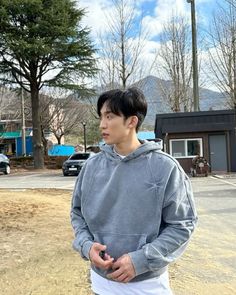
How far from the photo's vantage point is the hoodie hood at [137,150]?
2393 mm

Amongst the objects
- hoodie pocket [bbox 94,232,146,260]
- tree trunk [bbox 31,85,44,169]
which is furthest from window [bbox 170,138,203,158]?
hoodie pocket [bbox 94,232,146,260]

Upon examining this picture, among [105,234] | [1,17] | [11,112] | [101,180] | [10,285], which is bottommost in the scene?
[10,285]

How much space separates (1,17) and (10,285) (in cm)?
3272

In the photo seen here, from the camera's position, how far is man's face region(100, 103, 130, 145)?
245 cm

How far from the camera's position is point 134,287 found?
2318mm

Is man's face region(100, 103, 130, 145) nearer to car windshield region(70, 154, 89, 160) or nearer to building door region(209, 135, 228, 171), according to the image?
building door region(209, 135, 228, 171)

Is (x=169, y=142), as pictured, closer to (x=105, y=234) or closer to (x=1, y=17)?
(x=1, y=17)

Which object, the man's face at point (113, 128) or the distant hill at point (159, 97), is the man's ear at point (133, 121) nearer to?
the man's face at point (113, 128)

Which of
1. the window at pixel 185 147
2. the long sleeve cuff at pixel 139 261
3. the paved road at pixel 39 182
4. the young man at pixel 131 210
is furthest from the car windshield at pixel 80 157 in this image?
the long sleeve cuff at pixel 139 261

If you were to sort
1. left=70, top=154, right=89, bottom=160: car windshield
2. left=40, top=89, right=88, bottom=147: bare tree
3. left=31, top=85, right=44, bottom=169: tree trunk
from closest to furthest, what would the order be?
left=70, top=154, right=89, bottom=160: car windshield
left=31, top=85, right=44, bottom=169: tree trunk
left=40, top=89, right=88, bottom=147: bare tree

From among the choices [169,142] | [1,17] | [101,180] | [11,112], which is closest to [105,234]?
[101,180]

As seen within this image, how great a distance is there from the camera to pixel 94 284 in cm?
247

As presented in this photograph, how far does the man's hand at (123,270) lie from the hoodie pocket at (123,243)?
6 centimetres

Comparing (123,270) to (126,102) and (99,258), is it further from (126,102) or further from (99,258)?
(126,102)
